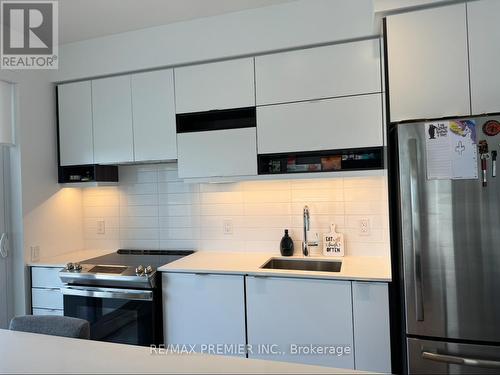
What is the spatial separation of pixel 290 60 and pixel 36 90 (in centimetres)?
202

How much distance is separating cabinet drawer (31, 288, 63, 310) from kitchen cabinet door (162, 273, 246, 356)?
2.88 feet

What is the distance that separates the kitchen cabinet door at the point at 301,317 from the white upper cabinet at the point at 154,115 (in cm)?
120

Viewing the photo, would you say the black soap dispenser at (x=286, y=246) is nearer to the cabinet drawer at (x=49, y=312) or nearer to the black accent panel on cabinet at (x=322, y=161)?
the black accent panel on cabinet at (x=322, y=161)

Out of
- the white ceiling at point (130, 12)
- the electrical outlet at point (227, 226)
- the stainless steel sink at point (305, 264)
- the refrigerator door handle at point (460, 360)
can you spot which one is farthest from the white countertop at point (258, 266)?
the white ceiling at point (130, 12)

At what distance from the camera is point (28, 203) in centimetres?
252

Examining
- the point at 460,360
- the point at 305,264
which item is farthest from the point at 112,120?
the point at 460,360

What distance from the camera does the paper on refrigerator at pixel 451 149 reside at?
1528mm

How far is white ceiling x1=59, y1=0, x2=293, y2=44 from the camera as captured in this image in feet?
7.04

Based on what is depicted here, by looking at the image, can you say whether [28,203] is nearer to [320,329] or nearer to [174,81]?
[174,81]

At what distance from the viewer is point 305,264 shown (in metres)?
2.40

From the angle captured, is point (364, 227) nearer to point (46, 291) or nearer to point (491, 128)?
point (491, 128)

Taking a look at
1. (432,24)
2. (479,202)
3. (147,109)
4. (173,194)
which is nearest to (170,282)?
(173,194)

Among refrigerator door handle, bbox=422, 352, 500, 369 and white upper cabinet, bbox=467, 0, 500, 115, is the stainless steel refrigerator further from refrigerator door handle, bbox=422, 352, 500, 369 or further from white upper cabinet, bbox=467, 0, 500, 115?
white upper cabinet, bbox=467, 0, 500, 115

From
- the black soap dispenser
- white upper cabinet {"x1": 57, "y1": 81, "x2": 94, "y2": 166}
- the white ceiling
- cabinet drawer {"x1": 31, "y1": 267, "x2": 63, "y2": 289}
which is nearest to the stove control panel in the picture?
cabinet drawer {"x1": 31, "y1": 267, "x2": 63, "y2": 289}
